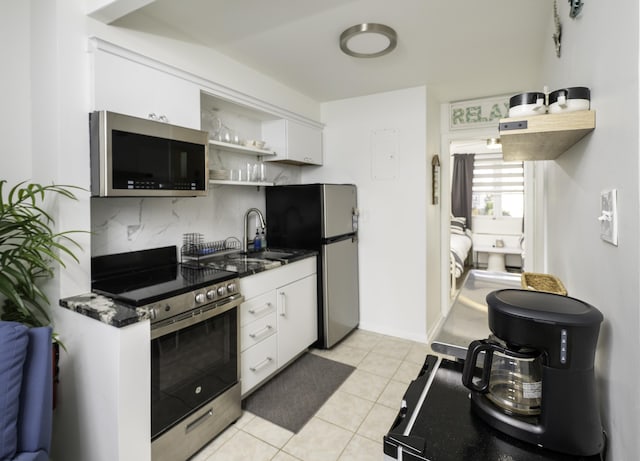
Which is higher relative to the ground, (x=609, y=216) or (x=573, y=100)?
(x=573, y=100)

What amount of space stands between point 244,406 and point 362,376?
0.93m

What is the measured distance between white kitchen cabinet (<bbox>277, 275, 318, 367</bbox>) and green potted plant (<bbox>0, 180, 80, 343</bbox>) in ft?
4.68

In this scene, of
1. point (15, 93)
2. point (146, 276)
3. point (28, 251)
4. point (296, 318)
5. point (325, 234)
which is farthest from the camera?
point (325, 234)

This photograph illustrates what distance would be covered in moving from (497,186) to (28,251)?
23.4 feet

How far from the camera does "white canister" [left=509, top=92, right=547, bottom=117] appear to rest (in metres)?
0.99

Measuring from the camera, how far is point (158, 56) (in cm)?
204

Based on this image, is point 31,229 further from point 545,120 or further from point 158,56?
point 545,120

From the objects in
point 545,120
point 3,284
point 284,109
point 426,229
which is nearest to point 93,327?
point 3,284

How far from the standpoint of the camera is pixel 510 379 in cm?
89

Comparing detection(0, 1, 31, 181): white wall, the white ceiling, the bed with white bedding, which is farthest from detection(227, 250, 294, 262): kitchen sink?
the bed with white bedding

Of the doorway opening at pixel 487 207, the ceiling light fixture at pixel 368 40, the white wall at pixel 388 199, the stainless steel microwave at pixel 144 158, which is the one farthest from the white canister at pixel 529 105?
the doorway opening at pixel 487 207

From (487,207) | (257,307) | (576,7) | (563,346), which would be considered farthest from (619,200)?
(487,207)

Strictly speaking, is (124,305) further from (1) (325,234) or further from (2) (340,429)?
(1) (325,234)

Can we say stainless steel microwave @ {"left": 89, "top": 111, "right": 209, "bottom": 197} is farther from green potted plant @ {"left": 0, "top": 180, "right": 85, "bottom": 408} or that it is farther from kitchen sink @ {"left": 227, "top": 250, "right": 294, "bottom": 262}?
kitchen sink @ {"left": 227, "top": 250, "right": 294, "bottom": 262}
